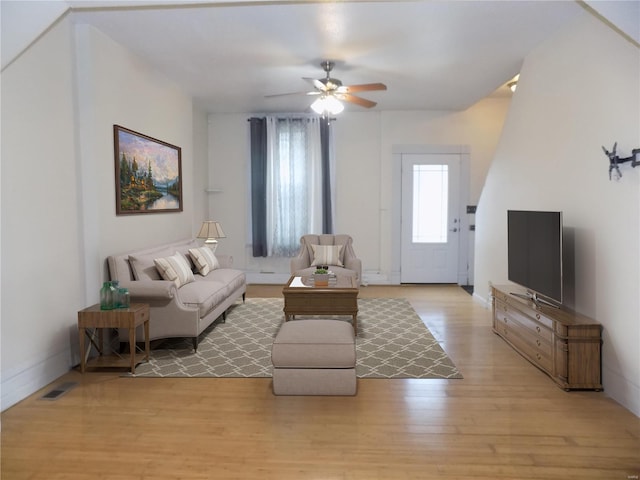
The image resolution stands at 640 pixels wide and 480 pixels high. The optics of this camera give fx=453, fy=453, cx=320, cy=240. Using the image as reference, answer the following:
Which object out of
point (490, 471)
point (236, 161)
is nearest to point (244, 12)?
point (490, 471)

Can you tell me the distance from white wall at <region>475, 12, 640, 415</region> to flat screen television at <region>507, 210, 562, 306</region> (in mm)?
227

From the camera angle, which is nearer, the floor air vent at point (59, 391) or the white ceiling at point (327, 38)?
the floor air vent at point (59, 391)

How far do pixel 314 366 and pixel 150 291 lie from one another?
1669 millimetres

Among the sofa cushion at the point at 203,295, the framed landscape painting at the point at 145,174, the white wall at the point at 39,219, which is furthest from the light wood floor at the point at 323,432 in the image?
the framed landscape painting at the point at 145,174

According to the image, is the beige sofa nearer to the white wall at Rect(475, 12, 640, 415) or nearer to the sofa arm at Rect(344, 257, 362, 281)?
the sofa arm at Rect(344, 257, 362, 281)

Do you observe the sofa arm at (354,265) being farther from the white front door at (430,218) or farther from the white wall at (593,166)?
the white wall at (593,166)

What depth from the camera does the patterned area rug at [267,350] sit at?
371 cm

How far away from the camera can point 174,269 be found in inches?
179

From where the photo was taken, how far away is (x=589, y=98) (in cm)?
350

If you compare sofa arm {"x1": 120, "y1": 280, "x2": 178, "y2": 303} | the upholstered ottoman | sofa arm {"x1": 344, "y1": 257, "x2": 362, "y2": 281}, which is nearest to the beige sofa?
sofa arm {"x1": 120, "y1": 280, "x2": 178, "y2": 303}

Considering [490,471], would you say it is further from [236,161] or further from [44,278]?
[236,161]

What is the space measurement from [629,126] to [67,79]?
4.29 meters

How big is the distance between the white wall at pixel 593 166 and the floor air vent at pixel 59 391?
12.9 feet

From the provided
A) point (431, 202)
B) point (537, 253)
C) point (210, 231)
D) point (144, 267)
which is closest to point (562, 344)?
point (537, 253)
